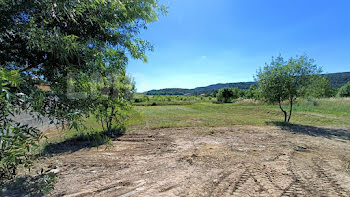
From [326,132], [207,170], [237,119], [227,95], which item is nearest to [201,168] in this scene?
[207,170]

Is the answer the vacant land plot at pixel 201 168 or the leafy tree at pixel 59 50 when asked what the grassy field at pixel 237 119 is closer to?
the vacant land plot at pixel 201 168

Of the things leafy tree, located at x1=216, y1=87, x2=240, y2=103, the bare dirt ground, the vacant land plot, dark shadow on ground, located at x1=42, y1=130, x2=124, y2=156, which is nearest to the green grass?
dark shadow on ground, located at x1=42, y1=130, x2=124, y2=156

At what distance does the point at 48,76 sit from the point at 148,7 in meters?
2.68

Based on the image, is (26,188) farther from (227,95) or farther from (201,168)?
(227,95)

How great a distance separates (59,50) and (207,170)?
4509mm

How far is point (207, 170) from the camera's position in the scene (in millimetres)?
4363

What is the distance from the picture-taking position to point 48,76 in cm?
270

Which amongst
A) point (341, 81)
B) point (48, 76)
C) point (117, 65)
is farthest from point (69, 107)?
point (341, 81)

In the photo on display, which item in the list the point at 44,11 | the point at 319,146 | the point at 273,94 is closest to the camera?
the point at 44,11

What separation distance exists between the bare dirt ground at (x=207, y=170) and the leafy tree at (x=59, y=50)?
89.0 inches

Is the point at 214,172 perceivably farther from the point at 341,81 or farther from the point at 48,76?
the point at 341,81

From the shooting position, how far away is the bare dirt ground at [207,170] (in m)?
3.42

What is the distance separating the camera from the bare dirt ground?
135 inches

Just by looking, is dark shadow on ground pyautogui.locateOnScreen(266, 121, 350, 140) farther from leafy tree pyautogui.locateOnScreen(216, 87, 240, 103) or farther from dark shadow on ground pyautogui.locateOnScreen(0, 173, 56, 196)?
leafy tree pyautogui.locateOnScreen(216, 87, 240, 103)
